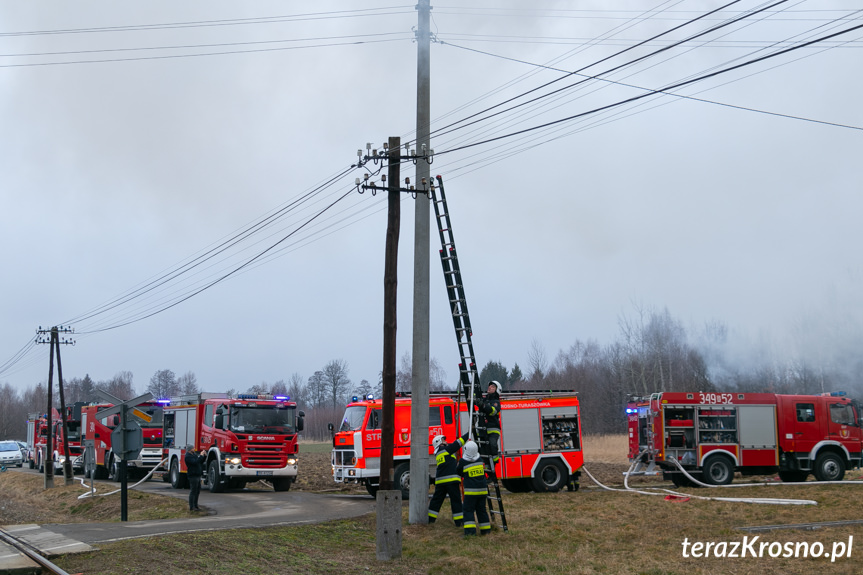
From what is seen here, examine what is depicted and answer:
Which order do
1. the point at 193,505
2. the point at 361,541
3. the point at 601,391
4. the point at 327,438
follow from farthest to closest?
the point at 327,438, the point at 601,391, the point at 193,505, the point at 361,541

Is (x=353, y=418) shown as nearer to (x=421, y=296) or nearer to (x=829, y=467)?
(x=421, y=296)

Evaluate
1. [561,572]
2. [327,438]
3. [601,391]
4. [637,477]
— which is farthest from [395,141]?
[327,438]

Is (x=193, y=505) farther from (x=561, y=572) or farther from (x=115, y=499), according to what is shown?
(x=561, y=572)

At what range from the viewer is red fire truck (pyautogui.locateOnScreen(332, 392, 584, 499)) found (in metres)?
20.6

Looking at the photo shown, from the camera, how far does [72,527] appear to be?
14.9 metres

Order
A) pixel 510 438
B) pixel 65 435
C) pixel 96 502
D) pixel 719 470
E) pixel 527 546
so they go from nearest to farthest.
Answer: pixel 527 546, pixel 510 438, pixel 719 470, pixel 96 502, pixel 65 435

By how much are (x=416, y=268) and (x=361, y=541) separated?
520 centimetres

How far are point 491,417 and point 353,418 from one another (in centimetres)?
763

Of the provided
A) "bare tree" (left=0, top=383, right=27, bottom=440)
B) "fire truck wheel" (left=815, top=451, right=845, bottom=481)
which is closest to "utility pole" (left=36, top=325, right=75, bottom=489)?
"fire truck wheel" (left=815, top=451, right=845, bottom=481)

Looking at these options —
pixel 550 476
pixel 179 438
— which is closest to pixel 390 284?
pixel 550 476

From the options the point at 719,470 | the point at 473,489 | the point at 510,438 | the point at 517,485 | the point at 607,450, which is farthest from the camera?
the point at 607,450
